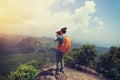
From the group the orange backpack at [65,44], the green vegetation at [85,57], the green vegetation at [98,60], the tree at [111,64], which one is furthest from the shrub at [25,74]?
the orange backpack at [65,44]

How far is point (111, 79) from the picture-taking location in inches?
1357

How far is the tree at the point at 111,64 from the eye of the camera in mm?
35156

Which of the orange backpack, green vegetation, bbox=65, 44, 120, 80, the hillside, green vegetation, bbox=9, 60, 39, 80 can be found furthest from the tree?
the orange backpack

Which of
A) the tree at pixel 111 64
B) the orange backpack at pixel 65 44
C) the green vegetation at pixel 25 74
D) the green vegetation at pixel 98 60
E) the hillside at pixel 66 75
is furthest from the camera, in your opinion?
the green vegetation at pixel 25 74

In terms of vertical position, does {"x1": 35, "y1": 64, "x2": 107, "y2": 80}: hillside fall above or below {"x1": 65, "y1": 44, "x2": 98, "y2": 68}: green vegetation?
below

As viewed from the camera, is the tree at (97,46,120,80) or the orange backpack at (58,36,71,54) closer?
the orange backpack at (58,36,71,54)

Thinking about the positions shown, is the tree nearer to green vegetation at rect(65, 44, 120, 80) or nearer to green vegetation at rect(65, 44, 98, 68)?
green vegetation at rect(65, 44, 120, 80)

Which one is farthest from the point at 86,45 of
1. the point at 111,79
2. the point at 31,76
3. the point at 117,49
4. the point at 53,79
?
the point at 53,79

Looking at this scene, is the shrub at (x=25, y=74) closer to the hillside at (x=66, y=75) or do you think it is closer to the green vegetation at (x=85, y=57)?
the green vegetation at (x=85, y=57)

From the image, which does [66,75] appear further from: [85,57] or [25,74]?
[25,74]

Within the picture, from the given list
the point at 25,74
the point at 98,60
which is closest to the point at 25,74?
the point at 25,74

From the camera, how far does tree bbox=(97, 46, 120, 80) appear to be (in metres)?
35.2

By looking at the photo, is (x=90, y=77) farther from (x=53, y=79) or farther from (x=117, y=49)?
(x=117, y=49)

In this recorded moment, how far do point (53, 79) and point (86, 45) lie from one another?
14489 mm
